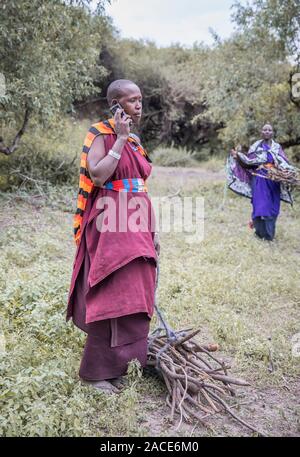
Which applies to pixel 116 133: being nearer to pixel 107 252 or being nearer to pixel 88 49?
pixel 107 252

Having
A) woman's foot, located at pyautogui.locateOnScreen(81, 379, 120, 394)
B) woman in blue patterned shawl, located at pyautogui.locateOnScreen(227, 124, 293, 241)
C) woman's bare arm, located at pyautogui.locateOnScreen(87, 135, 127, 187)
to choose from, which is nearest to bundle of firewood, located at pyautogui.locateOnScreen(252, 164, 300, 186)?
woman in blue patterned shawl, located at pyautogui.locateOnScreen(227, 124, 293, 241)

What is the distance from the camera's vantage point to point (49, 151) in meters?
9.93

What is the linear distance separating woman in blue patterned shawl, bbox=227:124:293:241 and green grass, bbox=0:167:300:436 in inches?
11.4

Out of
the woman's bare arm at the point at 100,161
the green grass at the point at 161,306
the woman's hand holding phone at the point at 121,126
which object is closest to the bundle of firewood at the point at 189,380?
the green grass at the point at 161,306

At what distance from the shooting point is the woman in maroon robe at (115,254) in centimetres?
268

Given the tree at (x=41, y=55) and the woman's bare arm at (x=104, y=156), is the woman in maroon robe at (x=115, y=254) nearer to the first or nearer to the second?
the woman's bare arm at (x=104, y=156)

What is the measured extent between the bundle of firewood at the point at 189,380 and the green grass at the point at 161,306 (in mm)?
115

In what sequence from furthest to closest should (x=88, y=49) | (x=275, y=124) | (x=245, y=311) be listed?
(x=275, y=124), (x=88, y=49), (x=245, y=311)

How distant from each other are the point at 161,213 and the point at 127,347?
6.58 metres

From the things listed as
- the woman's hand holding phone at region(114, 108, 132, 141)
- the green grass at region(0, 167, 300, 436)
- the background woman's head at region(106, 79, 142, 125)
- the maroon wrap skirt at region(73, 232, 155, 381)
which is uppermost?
the background woman's head at region(106, 79, 142, 125)

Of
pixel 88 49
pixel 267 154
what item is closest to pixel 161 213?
pixel 267 154

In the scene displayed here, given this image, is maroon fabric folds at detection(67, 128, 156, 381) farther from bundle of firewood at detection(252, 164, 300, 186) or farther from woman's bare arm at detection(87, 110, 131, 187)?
bundle of firewood at detection(252, 164, 300, 186)

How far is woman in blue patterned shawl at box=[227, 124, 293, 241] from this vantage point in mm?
7355

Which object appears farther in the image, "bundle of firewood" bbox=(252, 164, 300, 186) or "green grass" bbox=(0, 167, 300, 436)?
"bundle of firewood" bbox=(252, 164, 300, 186)
